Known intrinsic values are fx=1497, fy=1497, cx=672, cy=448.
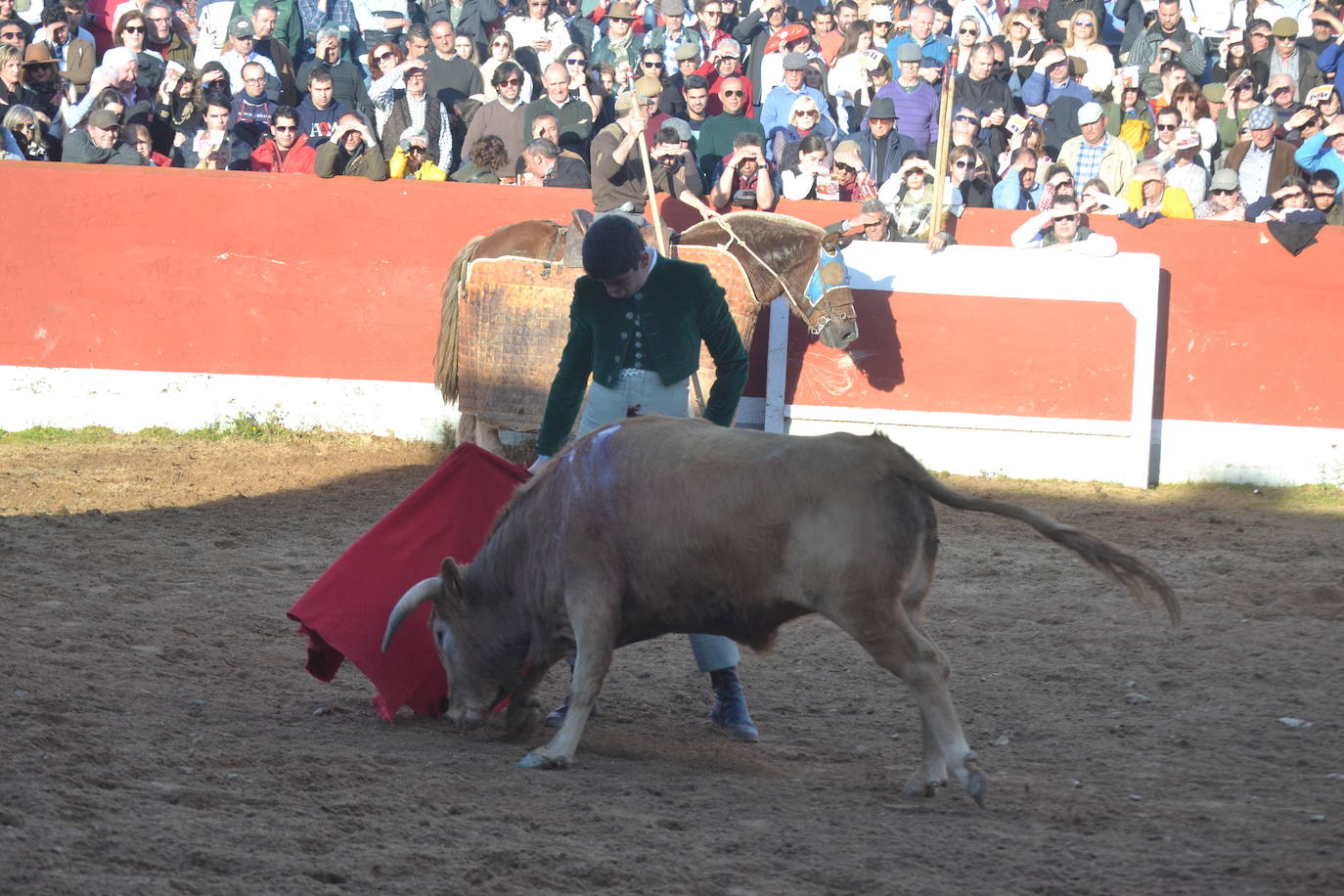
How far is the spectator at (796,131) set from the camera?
35.6 feet

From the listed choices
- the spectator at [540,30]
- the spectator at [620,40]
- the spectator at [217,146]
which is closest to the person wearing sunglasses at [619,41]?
the spectator at [620,40]

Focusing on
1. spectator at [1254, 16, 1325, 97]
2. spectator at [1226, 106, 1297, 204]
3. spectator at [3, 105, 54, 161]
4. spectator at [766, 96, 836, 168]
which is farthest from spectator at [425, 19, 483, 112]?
spectator at [1254, 16, 1325, 97]

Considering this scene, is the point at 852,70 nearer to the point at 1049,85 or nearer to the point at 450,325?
the point at 1049,85

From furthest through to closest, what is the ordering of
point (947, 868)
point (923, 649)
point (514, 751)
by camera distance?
point (514, 751)
point (923, 649)
point (947, 868)

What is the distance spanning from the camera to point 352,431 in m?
10.5

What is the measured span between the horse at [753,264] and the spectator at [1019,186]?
77.3 inches

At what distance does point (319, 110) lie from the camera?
11227 mm

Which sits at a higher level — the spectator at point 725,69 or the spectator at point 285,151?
the spectator at point 725,69

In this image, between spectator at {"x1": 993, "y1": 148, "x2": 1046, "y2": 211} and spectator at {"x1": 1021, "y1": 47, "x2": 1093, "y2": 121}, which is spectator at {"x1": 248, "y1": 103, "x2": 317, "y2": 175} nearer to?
spectator at {"x1": 993, "y1": 148, "x2": 1046, "y2": 211}

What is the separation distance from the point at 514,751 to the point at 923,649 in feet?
4.20

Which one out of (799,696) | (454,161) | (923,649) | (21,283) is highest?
(454,161)

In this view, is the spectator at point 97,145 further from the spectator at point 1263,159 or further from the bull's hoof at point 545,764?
the spectator at point 1263,159

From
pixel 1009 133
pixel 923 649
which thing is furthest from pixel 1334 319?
pixel 923 649

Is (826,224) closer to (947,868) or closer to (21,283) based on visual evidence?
(21,283)
